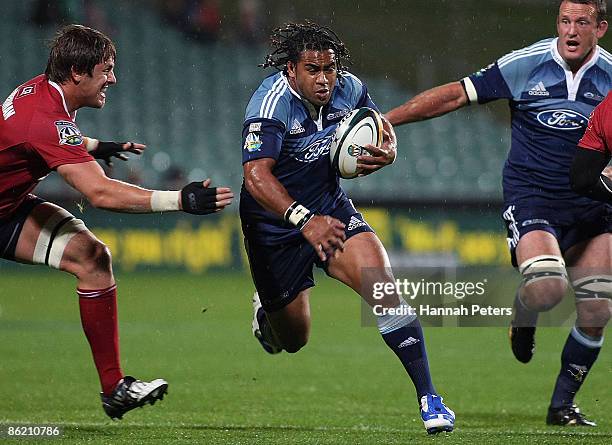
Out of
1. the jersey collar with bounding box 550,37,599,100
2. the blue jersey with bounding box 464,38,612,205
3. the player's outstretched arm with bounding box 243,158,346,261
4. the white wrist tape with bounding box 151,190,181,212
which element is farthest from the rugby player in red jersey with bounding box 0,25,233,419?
the jersey collar with bounding box 550,37,599,100

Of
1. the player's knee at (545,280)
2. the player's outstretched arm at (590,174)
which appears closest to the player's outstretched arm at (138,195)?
the player's outstretched arm at (590,174)

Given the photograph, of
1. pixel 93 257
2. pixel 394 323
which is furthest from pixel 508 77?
pixel 93 257

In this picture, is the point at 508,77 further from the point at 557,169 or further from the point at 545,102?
the point at 557,169

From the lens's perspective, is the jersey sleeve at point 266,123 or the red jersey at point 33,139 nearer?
the red jersey at point 33,139

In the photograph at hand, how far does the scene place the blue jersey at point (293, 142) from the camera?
6.06m

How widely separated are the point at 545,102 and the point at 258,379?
3192 mm

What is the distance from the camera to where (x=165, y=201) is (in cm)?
539

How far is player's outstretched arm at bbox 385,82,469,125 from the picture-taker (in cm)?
691

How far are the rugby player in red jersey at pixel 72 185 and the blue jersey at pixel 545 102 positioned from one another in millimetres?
2411

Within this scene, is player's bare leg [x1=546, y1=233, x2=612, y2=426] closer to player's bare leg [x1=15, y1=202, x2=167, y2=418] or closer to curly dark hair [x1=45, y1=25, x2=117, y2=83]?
player's bare leg [x1=15, y1=202, x2=167, y2=418]

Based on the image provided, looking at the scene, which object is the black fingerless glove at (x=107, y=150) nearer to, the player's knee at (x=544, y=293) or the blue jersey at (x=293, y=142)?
the blue jersey at (x=293, y=142)

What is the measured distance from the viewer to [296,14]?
19.9 metres

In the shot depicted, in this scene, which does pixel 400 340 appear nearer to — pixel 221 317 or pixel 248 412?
pixel 248 412

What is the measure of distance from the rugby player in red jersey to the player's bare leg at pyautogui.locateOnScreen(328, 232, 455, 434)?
1135mm
